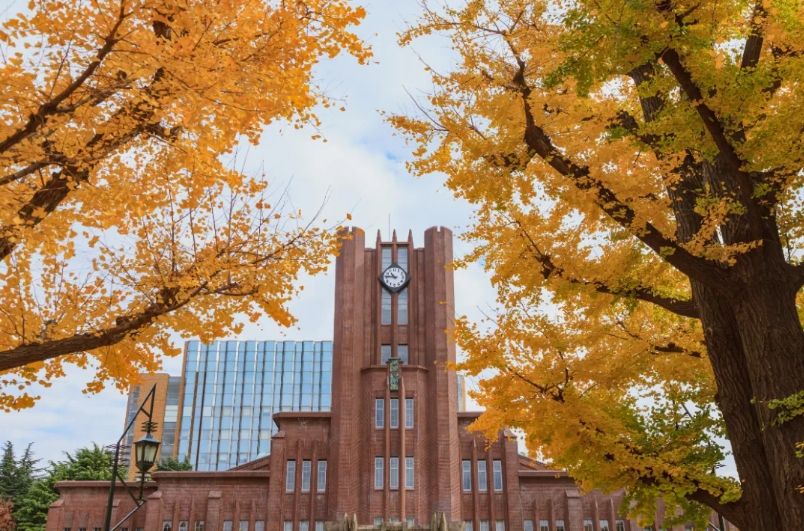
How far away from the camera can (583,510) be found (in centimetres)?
3378

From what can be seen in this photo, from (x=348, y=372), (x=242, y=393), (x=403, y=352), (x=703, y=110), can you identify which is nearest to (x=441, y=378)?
(x=403, y=352)

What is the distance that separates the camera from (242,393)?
278 ft

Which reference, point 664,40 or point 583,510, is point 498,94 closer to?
point 664,40

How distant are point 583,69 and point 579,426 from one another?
4945 millimetres

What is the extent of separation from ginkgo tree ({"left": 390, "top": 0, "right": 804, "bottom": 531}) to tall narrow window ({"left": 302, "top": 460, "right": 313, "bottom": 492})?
26.0m

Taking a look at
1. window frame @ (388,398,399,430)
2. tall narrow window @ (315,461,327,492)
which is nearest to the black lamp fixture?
window frame @ (388,398,399,430)

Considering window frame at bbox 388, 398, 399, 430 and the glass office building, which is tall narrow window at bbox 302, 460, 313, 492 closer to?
window frame at bbox 388, 398, 399, 430

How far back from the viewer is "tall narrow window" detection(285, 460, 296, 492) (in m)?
33.6

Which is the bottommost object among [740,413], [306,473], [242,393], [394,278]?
[740,413]

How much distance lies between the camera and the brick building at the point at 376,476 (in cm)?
3259

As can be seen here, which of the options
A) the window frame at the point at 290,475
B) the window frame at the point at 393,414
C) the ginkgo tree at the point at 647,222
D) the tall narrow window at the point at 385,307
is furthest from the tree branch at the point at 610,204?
the window frame at the point at 290,475

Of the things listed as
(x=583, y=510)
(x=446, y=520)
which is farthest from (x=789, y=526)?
(x=583, y=510)

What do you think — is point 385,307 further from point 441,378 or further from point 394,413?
point 394,413

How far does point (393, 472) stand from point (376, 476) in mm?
862
